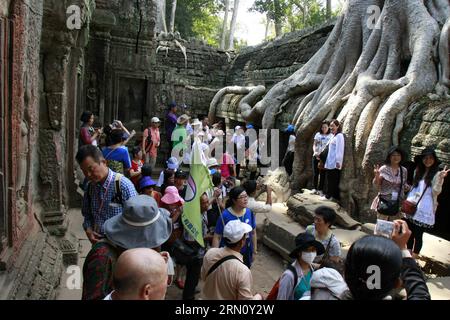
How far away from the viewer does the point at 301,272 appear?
2.57m

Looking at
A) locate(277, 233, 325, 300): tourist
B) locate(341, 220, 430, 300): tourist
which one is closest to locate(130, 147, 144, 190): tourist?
locate(277, 233, 325, 300): tourist

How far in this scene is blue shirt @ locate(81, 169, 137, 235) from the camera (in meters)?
2.82

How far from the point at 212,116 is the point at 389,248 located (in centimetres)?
1194

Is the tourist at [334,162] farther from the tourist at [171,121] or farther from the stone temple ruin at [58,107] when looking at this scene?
the tourist at [171,121]

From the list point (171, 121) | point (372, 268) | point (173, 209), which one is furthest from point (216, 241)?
point (171, 121)

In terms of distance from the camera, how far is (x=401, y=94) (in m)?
6.02

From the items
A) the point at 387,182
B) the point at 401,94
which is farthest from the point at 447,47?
the point at 387,182

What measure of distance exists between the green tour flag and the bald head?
5.34ft

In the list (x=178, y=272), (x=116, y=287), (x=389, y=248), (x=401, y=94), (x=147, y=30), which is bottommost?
(x=178, y=272)
